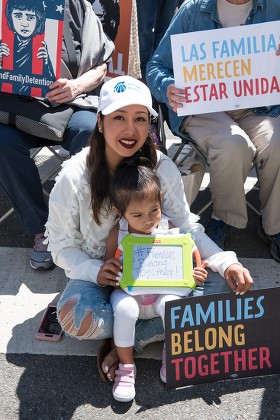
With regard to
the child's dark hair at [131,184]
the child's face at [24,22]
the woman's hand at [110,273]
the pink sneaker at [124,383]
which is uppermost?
the child's face at [24,22]

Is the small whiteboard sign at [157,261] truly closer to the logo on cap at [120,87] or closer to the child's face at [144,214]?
the child's face at [144,214]

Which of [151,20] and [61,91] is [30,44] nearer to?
[61,91]

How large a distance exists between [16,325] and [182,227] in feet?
3.01

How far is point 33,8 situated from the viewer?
3.26 m

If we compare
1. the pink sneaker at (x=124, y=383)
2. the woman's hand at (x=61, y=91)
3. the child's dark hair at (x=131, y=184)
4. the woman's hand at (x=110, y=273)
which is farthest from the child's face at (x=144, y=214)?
the woman's hand at (x=61, y=91)

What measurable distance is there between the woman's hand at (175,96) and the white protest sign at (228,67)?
2cm

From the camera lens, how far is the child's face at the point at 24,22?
326 cm

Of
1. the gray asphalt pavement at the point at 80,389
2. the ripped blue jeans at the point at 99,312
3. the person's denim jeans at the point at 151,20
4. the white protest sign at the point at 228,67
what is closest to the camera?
the gray asphalt pavement at the point at 80,389

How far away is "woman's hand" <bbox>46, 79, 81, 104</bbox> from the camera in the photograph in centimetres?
337

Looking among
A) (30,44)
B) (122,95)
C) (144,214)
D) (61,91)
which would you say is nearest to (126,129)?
(122,95)

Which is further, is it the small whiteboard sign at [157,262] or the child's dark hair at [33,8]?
the child's dark hair at [33,8]

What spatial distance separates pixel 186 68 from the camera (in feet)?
10.6

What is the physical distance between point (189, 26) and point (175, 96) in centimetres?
46

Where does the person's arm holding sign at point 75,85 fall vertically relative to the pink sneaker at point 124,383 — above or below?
above
